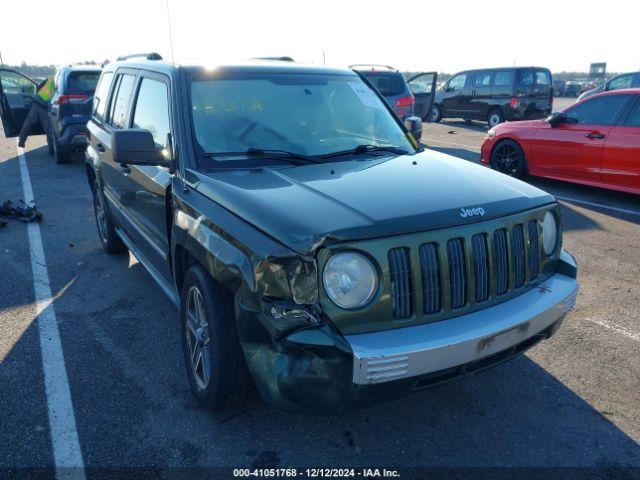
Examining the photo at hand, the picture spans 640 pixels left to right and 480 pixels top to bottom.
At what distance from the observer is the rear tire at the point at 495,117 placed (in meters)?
17.3

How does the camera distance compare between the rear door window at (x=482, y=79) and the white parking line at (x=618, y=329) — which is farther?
the rear door window at (x=482, y=79)

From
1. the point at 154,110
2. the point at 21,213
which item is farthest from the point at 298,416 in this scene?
the point at 21,213

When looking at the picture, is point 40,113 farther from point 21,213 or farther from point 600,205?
point 600,205

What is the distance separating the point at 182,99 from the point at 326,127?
974mm

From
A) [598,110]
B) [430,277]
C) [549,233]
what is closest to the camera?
[430,277]

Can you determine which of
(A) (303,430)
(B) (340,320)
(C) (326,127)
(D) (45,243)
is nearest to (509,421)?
(A) (303,430)

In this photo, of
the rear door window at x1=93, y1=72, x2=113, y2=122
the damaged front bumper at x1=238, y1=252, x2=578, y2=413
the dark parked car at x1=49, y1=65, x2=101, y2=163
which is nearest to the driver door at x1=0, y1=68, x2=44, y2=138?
the dark parked car at x1=49, y1=65, x2=101, y2=163

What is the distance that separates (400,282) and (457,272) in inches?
12.5

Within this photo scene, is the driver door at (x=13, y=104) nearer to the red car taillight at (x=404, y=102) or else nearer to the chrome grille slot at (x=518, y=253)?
the red car taillight at (x=404, y=102)

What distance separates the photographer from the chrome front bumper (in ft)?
7.14

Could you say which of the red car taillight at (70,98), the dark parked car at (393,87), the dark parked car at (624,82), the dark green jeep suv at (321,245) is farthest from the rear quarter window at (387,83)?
the dark green jeep suv at (321,245)

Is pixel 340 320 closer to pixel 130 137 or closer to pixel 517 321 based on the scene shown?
pixel 517 321

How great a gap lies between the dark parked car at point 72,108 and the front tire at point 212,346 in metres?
9.00

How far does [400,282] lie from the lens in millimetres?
2338
